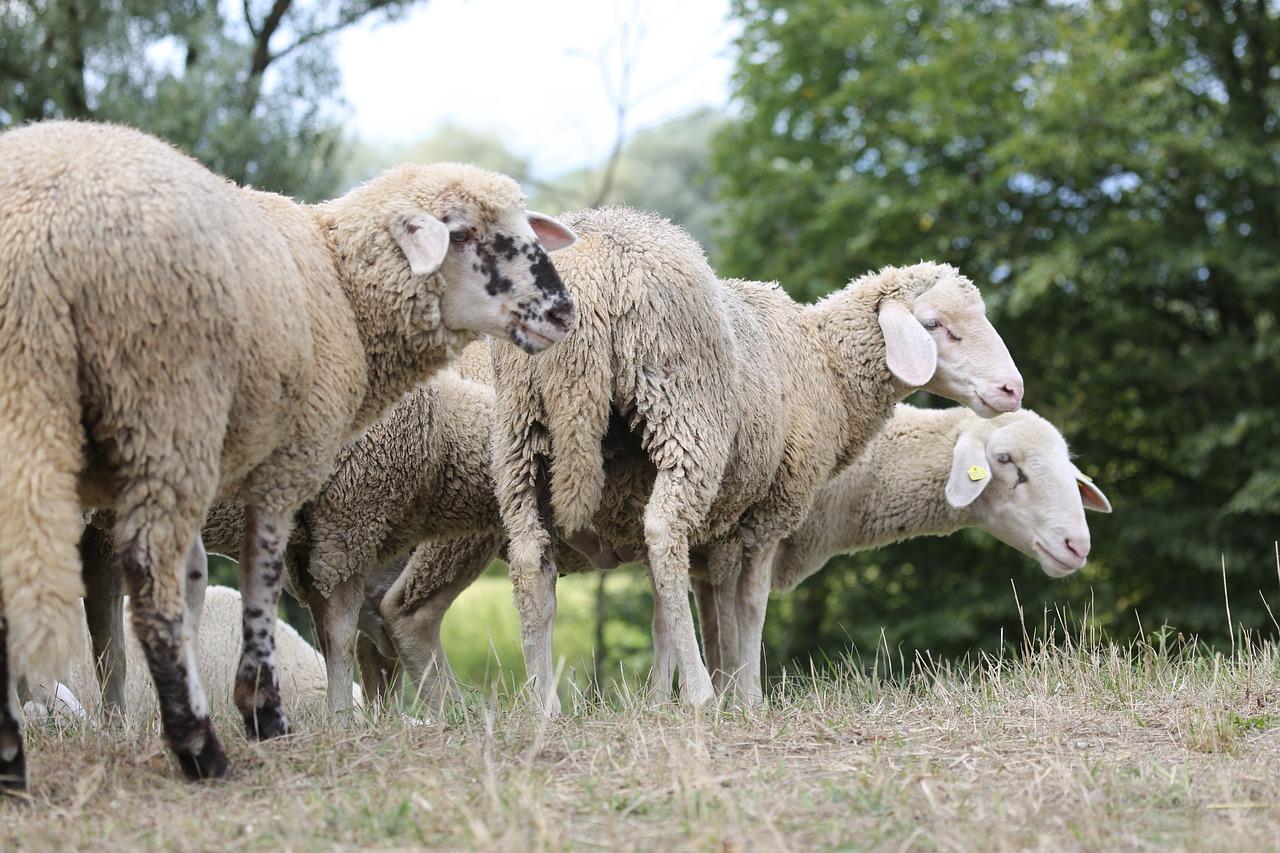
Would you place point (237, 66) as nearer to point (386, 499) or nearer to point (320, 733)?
point (386, 499)

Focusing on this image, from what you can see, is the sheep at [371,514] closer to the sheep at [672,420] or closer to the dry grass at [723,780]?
the sheep at [672,420]

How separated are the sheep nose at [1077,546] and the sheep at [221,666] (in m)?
4.12

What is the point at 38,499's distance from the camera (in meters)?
3.88

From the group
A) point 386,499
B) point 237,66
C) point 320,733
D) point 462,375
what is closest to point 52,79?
point 237,66

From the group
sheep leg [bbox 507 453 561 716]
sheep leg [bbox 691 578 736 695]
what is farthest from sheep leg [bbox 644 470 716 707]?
sheep leg [bbox 691 578 736 695]

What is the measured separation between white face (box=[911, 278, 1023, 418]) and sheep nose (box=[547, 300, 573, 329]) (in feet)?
8.91

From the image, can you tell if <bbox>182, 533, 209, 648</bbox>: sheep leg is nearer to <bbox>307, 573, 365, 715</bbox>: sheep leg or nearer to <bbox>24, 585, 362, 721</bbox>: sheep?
<bbox>307, 573, 365, 715</bbox>: sheep leg

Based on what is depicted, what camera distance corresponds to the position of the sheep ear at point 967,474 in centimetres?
820

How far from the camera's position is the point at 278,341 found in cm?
458

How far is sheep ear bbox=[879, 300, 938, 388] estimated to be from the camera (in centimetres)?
736

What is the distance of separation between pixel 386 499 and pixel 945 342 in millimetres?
3002

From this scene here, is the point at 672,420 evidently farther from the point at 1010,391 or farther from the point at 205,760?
the point at 205,760

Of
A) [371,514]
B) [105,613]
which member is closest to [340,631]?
[371,514]

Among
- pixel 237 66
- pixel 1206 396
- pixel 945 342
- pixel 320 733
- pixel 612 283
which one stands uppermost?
pixel 237 66
